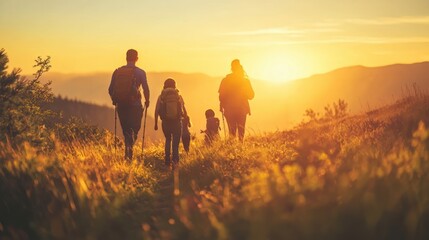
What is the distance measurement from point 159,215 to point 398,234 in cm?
314

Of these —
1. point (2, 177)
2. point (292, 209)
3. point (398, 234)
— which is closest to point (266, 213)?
point (292, 209)

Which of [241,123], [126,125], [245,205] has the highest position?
[126,125]

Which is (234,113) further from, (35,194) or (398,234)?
(398,234)

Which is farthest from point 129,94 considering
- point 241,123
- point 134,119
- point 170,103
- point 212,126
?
point 212,126

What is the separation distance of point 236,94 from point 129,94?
3847 millimetres

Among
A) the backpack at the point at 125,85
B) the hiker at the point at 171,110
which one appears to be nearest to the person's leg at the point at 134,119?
the backpack at the point at 125,85

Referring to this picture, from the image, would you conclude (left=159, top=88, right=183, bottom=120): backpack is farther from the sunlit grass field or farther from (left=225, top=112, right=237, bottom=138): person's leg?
the sunlit grass field

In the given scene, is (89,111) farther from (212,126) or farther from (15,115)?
(15,115)

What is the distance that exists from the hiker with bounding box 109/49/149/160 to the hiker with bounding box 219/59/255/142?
3.12 metres

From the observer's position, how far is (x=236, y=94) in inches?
571

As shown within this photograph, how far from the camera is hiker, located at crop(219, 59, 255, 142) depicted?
1450cm

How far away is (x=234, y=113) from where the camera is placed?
574 inches

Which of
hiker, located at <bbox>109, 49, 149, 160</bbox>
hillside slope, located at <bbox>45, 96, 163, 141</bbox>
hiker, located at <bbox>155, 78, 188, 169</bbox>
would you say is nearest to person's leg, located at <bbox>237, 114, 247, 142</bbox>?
hiker, located at <bbox>155, 78, 188, 169</bbox>

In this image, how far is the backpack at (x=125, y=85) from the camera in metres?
11.6
